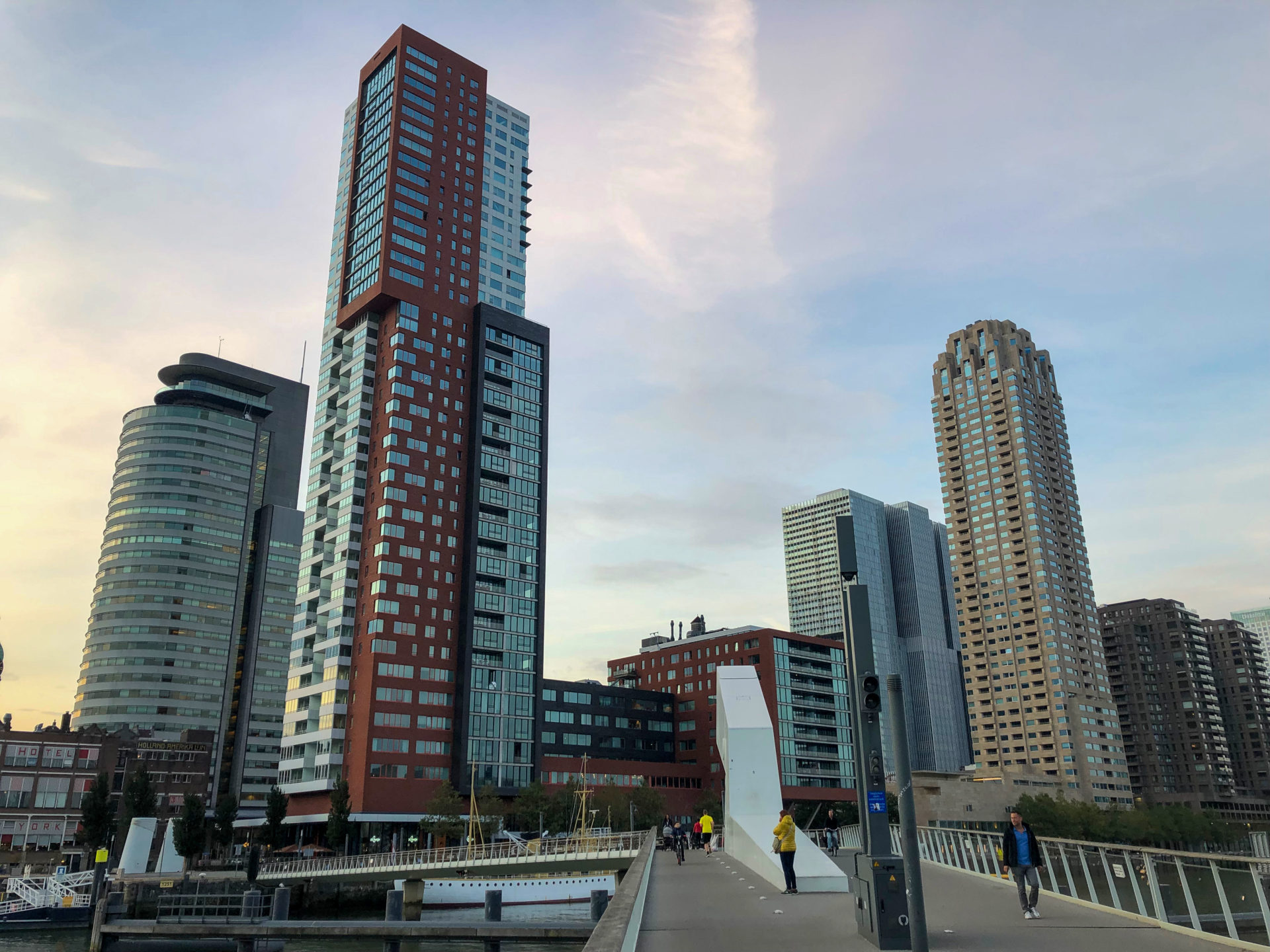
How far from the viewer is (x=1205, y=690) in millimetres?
195125

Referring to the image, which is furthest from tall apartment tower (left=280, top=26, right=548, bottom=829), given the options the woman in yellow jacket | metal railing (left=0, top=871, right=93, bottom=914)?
the woman in yellow jacket

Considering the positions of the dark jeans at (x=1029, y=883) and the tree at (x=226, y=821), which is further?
the tree at (x=226, y=821)

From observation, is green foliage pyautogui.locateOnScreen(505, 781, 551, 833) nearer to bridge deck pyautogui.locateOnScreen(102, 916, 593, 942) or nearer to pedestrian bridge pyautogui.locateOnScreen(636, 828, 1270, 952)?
bridge deck pyautogui.locateOnScreen(102, 916, 593, 942)

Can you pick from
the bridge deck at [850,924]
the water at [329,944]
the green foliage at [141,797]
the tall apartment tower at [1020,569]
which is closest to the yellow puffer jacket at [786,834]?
the bridge deck at [850,924]

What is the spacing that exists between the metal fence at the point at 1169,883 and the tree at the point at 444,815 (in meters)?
70.3

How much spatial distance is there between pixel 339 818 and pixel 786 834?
74.0 meters

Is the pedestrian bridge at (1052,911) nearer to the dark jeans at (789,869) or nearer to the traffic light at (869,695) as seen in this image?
the dark jeans at (789,869)

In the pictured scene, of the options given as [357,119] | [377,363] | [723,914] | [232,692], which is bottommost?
[723,914]

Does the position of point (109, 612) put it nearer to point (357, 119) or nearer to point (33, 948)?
point (357, 119)

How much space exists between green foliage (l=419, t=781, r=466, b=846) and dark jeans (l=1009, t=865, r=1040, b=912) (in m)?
75.6

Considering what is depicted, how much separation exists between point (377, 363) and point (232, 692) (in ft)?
282

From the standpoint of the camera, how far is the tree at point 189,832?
81125 millimetres

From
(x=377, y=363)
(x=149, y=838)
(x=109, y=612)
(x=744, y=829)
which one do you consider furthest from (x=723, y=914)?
(x=109, y=612)

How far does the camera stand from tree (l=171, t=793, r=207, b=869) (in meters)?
81.1
